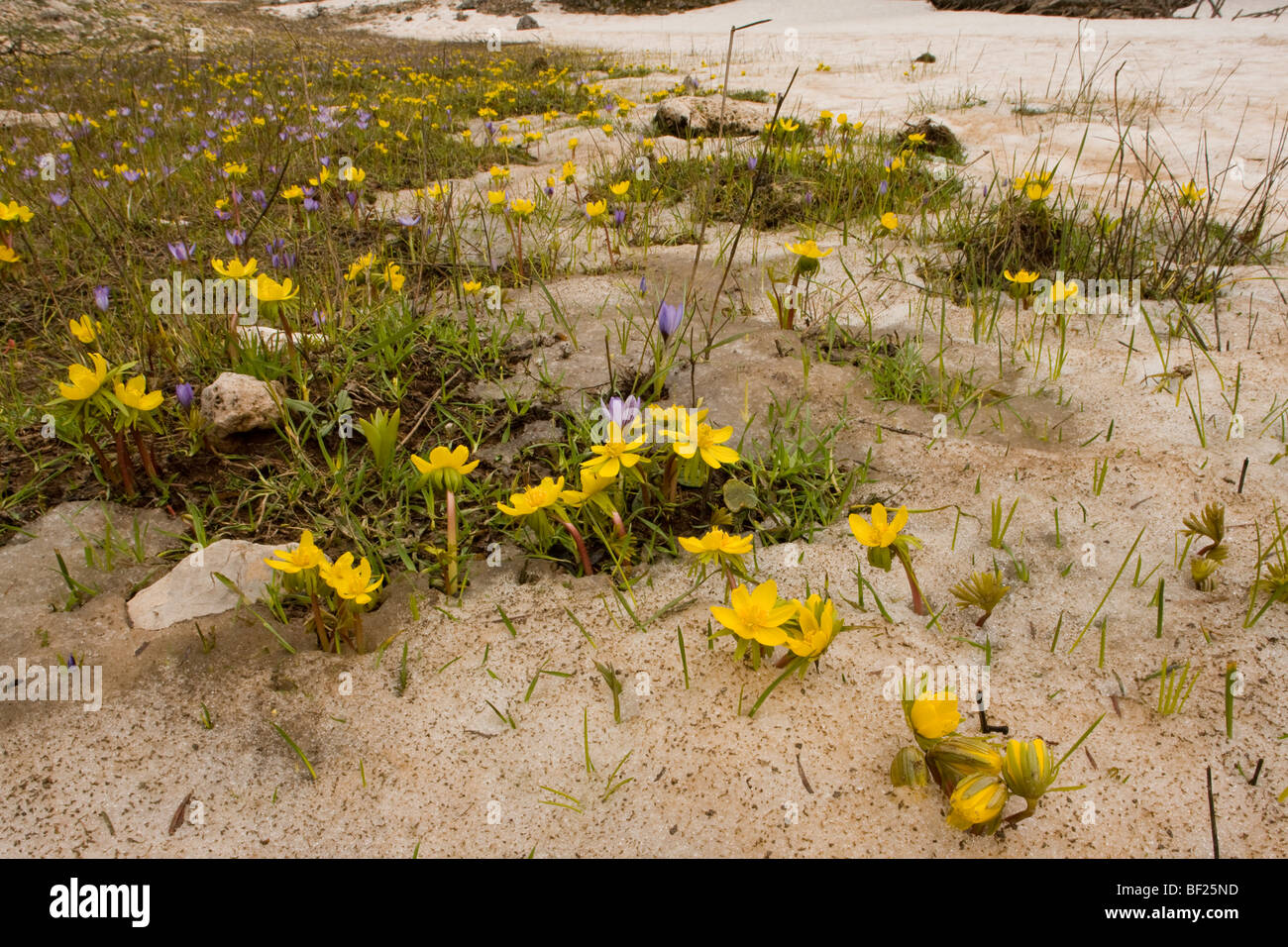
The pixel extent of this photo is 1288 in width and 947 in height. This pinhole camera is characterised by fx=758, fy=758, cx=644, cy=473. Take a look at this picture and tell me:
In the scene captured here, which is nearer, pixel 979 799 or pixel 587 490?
pixel 979 799

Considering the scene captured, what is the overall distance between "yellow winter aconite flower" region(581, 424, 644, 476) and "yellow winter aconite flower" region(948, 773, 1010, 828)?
90 centimetres

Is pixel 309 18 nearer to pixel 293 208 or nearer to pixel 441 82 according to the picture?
pixel 441 82

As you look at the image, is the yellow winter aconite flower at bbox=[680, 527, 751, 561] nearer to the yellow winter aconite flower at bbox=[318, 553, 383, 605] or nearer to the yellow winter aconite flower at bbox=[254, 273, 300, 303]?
the yellow winter aconite flower at bbox=[318, 553, 383, 605]

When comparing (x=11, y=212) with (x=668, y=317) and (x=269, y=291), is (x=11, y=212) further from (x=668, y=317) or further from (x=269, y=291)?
(x=668, y=317)

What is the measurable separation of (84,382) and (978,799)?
6.86 ft

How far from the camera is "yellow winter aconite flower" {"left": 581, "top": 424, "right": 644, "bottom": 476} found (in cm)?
170

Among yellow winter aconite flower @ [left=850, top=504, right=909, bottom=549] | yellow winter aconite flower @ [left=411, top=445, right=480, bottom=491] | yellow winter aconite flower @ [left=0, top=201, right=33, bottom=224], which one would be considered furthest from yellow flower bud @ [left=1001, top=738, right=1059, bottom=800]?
yellow winter aconite flower @ [left=0, top=201, right=33, bottom=224]

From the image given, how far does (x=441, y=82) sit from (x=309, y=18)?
20.7 m

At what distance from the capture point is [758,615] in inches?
58.2

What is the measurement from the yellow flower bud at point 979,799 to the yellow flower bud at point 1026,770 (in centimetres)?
2

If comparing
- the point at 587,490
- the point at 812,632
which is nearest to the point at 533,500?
the point at 587,490

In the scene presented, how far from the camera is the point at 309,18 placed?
24.6m

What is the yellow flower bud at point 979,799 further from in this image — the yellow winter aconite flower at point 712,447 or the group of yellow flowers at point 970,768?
the yellow winter aconite flower at point 712,447
